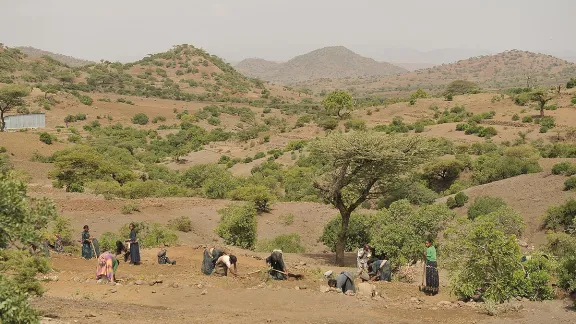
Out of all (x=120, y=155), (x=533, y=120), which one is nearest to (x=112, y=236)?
(x=120, y=155)

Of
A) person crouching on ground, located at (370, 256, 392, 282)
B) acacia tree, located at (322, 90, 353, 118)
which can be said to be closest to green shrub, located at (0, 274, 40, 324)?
person crouching on ground, located at (370, 256, 392, 282)

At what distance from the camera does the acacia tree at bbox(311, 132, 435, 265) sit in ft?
57.1

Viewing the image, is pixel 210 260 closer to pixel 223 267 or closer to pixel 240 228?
pixel 223 267

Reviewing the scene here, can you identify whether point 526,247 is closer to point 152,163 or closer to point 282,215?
point 282,215

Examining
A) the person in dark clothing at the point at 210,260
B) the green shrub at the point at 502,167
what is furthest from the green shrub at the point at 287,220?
the person in dark clothing at the point at 210,260

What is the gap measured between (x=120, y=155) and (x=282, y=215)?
73.4ft

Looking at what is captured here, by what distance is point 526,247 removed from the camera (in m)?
19.8

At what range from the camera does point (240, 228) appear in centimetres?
2080

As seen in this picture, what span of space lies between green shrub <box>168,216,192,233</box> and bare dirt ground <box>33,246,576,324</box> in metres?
10.2

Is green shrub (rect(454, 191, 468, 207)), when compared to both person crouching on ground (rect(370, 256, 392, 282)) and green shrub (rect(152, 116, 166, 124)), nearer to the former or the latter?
person crouching on ground (rect(370, 256, 392, 282))

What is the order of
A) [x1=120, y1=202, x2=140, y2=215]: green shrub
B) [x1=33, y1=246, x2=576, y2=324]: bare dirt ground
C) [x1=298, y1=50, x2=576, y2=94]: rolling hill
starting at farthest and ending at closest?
[x1=298, y1=50, x2=576, y2=94]: rolling hill
[x1=120, y1=202, x2=140, y2=215]: green shrub
[x1=33, y1=246, x2=576, y2=324]: bare dirt ground

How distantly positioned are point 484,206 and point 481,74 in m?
139

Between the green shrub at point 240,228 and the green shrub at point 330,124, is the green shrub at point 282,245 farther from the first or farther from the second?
the green shrub at point 330,124

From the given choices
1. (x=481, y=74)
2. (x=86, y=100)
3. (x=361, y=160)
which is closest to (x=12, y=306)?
(x=361, y=160)
